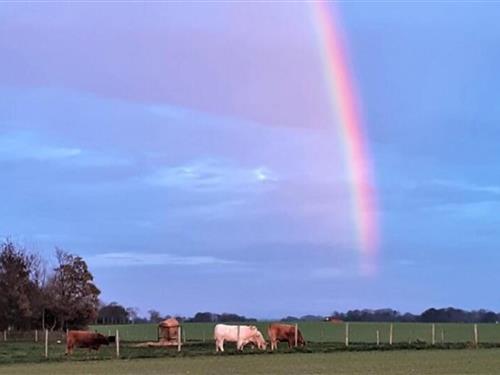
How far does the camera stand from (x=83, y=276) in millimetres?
93812

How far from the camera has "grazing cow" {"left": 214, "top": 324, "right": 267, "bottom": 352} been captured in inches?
2037

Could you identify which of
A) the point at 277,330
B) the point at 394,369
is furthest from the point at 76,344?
the point at 394,369

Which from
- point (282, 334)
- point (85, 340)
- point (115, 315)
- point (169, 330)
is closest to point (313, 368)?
point (282, 334)

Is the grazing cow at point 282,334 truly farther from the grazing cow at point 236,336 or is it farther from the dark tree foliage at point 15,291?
the dark tree foliage at point 15,291

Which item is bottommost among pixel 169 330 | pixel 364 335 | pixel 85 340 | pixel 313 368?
pixel 364 335

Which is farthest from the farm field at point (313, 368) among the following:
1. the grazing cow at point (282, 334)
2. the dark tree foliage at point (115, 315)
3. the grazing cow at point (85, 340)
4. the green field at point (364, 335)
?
the dark tree foliage at point (115, 315)

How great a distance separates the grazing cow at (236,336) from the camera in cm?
5175

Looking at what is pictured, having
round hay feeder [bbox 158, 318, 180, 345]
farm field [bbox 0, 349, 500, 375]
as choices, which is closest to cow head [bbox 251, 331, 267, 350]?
round hay feeder [bbox 158, 318, 180, 345]

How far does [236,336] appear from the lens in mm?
52594

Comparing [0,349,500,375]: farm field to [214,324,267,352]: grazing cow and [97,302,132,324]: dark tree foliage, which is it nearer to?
[214,324,267,352]: grazing cow

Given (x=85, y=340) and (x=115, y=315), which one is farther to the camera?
(x=115, y=315)

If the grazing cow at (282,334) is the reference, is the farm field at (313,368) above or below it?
below

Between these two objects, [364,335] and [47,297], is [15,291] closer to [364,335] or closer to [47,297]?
[47,297]

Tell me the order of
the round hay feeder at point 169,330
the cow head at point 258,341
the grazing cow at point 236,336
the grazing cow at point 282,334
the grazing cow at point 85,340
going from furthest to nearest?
the round hay feeder at point 169,330, the grazing cow at point 282,334, the cow head at point 258,341, the grazing cow at point 85,340, the grazing cow at point 236,336
